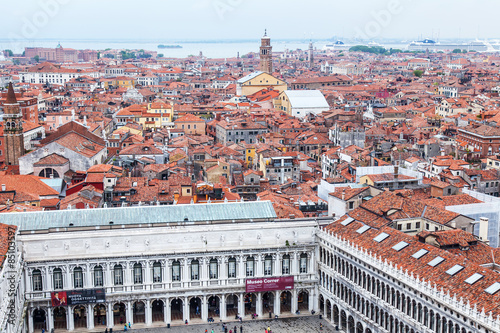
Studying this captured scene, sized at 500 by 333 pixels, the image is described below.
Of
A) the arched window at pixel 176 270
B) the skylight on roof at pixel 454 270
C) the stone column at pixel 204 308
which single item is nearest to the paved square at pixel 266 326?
the stone column at pixel 204 308

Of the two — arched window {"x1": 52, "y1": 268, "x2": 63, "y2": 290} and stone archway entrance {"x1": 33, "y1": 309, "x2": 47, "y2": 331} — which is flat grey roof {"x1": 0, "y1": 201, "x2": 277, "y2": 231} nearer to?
arched window {"x1": 52, "y1": 268, "x2": 63, "y2": 290}

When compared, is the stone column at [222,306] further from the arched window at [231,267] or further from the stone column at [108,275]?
the stone column at [108,275]

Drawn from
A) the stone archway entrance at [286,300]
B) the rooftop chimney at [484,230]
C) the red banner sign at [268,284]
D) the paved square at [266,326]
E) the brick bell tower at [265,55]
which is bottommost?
the paved square at [266,326]

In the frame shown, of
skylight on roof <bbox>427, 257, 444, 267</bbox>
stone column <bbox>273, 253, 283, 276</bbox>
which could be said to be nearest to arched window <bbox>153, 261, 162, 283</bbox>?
stone column <bbox>273, 253, 283, 276</bbox>

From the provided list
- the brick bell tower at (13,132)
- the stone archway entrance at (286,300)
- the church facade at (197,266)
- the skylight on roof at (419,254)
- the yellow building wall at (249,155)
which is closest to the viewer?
the skylight on roof at (419,254)

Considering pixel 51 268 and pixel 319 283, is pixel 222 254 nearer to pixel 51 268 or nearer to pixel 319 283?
pixel 319 283

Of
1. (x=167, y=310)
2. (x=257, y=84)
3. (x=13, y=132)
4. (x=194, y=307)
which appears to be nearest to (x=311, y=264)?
(x=194, y=307)

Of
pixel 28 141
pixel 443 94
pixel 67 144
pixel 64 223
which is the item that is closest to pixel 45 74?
pixel 443 94

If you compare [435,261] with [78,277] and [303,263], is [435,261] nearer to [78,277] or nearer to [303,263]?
[303,263]
